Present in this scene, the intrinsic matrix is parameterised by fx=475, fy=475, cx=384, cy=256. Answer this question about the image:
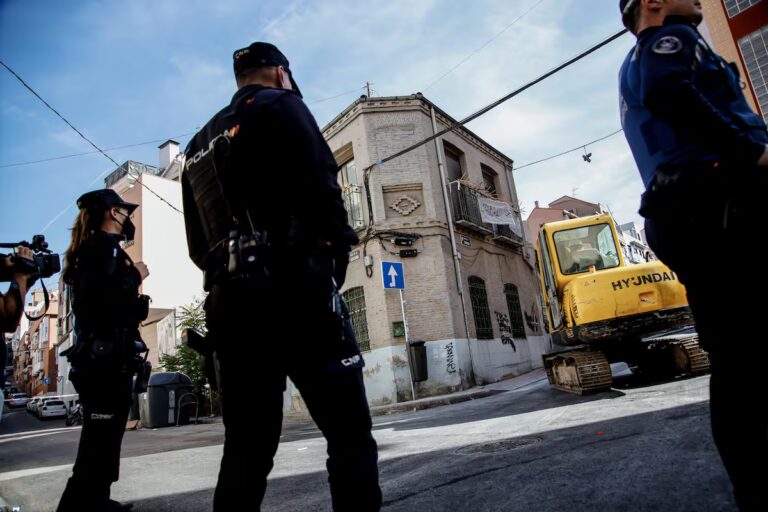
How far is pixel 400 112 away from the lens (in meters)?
15.7

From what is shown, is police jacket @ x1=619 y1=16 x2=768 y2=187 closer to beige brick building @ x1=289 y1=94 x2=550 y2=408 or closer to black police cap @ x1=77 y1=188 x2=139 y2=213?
black police cap @ x1=77 y1=188 x2=139 y2=213

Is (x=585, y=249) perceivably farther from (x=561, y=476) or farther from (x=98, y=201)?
(x=98, y=201)

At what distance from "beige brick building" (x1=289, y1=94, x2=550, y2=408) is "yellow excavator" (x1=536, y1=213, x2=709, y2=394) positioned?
230 inches

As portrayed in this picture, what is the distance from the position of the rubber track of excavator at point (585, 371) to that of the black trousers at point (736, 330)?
5.25m

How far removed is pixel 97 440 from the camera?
103 inches

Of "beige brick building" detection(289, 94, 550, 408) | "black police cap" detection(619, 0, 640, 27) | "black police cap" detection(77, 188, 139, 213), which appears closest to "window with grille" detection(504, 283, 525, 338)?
"beige brick building" detection(289, 94, 550, 408)

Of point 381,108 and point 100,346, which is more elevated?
point 381,108

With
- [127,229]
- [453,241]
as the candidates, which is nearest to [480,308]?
[453,241]

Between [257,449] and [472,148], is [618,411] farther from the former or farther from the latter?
[472,148]

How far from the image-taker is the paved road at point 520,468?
217 cm

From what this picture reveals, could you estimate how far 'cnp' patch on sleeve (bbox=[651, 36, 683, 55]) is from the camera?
5.50ft

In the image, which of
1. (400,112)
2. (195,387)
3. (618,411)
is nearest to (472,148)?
(400,112)

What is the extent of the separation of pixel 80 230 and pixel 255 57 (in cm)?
196

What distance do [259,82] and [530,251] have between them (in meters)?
19.4
